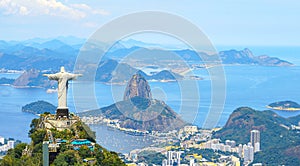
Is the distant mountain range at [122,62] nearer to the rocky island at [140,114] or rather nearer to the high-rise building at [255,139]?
the rocky island at [140,114]

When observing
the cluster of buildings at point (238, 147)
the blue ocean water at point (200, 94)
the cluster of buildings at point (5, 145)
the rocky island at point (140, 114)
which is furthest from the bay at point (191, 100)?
the cluster of buildings at point (238, 147)

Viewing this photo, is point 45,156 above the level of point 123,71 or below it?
below

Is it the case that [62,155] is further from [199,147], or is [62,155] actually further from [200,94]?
[200,94]

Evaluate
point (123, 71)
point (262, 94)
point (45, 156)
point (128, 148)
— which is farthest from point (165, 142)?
point (262, 94)

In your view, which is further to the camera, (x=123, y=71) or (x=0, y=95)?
(x=0, y=95)

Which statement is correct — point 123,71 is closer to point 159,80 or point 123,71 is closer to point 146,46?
point 159,80

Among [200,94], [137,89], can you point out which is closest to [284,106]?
[200,94]

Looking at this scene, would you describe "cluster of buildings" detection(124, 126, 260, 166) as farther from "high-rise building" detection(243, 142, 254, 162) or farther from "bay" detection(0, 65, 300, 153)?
"bay" detection(0, 65, 300, 153)
